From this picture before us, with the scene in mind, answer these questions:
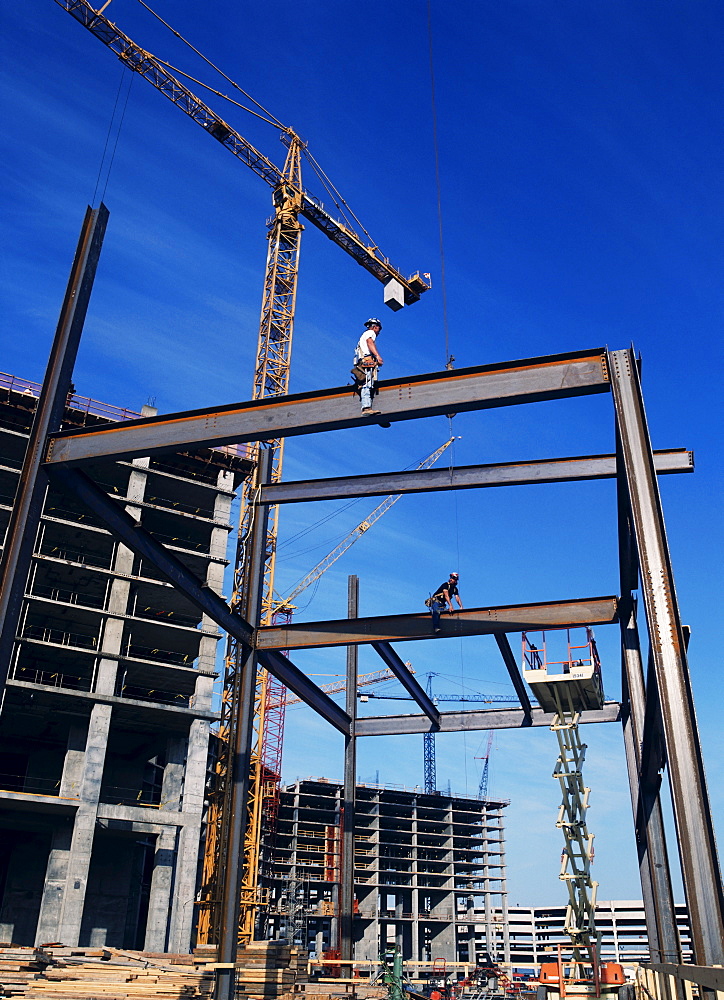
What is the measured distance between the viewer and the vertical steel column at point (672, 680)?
8.22 meters

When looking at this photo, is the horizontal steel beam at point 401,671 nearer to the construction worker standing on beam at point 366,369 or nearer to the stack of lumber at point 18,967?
the construction worker standing on beam at point 366,369

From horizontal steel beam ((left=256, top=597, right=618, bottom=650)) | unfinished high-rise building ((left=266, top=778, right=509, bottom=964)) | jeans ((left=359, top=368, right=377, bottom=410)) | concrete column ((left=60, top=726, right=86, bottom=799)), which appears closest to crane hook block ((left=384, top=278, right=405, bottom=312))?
horizontal steel beam ((left=256, top=597, right=618, bottom=650))

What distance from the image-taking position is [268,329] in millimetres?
52719

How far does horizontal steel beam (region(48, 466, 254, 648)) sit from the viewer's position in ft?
44.0

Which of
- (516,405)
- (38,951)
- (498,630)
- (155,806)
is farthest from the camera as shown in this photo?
(155,806)

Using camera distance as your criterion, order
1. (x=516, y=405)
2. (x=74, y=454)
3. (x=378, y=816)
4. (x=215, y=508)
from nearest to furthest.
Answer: (x=516, y=405)
(x=74, y=454)
(x=215, y=508)
(x=378, y=816)

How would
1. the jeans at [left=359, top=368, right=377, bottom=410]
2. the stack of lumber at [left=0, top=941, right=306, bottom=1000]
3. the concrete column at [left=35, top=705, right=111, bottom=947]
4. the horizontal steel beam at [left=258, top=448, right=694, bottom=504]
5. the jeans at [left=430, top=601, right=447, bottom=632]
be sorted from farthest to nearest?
the concrete column at [left=35, top=705, right=111, bottom=947]
the stack of lumber at [left=0, top=941, right=306, bottom=1000]
the jeans at [left=430, top=601, right=447, bottom=632]
the horizontal steel beam at [left=258, top=448, right=694, bottom=504]
the jeans at [left=359, top=368, right=377, bottom=410]

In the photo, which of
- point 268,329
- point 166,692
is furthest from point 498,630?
point 268,329

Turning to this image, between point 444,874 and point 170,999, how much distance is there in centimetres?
10072

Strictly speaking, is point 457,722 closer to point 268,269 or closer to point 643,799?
point 643,799

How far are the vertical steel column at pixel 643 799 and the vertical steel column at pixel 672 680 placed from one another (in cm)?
352

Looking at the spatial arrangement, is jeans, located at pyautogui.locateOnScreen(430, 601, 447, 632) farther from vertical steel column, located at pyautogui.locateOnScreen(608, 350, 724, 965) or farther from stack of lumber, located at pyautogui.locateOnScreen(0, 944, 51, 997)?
stack of lumber, located at pyautogui.locateOnScreen(0, 944, 51, 997)

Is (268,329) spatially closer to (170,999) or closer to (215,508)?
(215,508)

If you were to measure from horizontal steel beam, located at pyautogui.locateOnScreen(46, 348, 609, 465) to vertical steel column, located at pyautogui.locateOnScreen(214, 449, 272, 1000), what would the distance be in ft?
17.9
